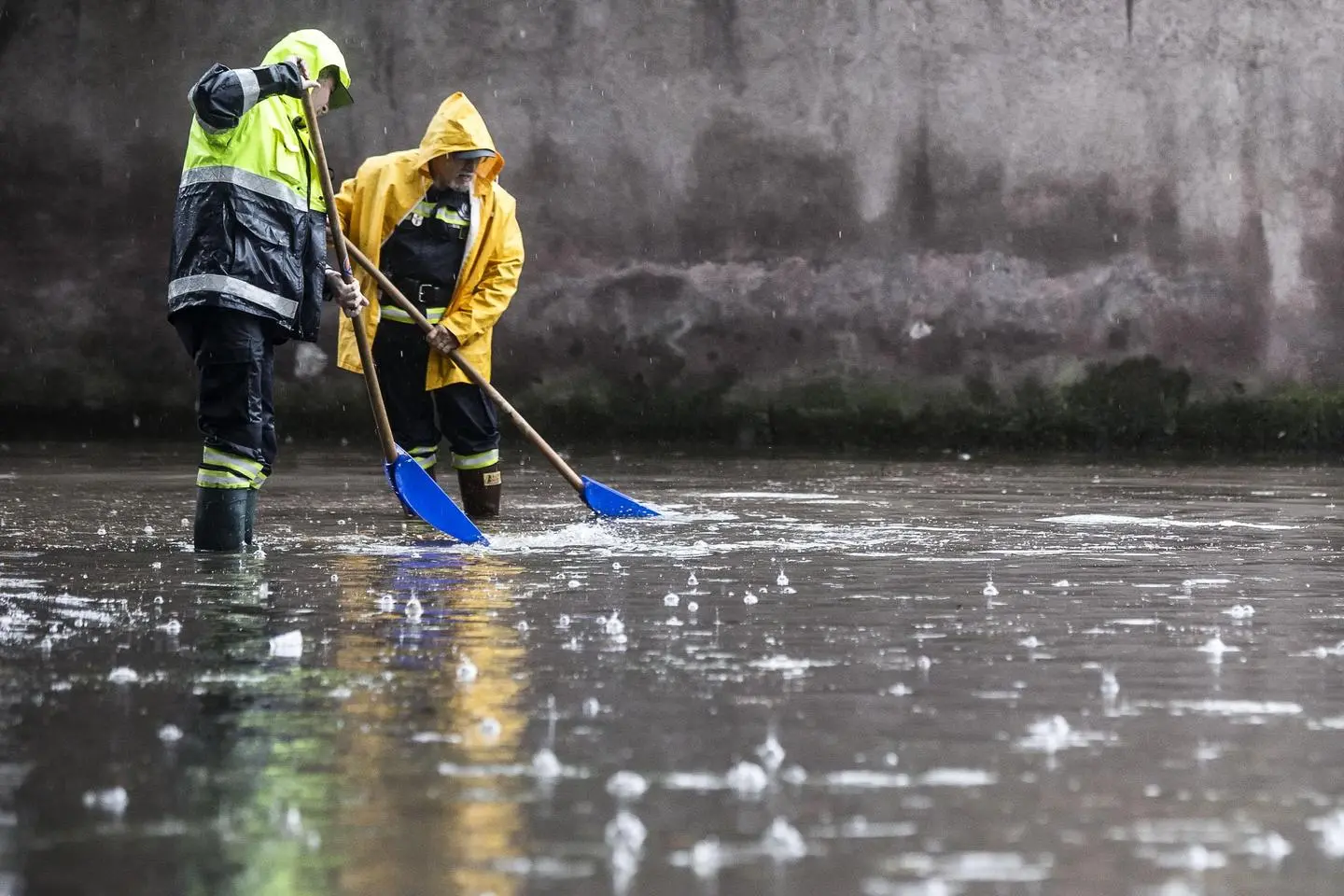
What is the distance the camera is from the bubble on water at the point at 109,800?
2.67 m

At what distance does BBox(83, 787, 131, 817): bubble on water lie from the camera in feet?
8.75

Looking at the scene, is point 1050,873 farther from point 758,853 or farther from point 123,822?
point 123,822

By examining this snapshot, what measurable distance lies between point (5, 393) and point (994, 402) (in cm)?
549

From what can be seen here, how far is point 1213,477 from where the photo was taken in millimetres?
9727

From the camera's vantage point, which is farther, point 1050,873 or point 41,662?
point 41,662

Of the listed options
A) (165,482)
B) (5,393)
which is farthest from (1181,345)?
(5,393)

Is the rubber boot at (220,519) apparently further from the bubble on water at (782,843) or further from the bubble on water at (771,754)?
the bubble on water at (782,843)

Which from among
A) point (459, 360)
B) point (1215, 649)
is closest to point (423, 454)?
point (459, 360)

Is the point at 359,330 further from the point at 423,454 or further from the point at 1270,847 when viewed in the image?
the point at 1270,847

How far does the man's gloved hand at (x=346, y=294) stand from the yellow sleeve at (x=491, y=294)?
937 mm

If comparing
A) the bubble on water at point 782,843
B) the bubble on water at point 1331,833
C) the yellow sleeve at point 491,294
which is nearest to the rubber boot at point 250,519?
the yellow sleeve at point 491,294

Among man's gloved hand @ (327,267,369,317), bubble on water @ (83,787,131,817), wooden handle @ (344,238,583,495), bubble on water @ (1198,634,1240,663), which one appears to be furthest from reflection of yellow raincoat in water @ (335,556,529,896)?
wooden handle @ (344,238,583,495)

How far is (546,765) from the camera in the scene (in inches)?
116

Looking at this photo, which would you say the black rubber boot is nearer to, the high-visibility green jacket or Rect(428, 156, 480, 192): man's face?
the high-visibility green jacket
